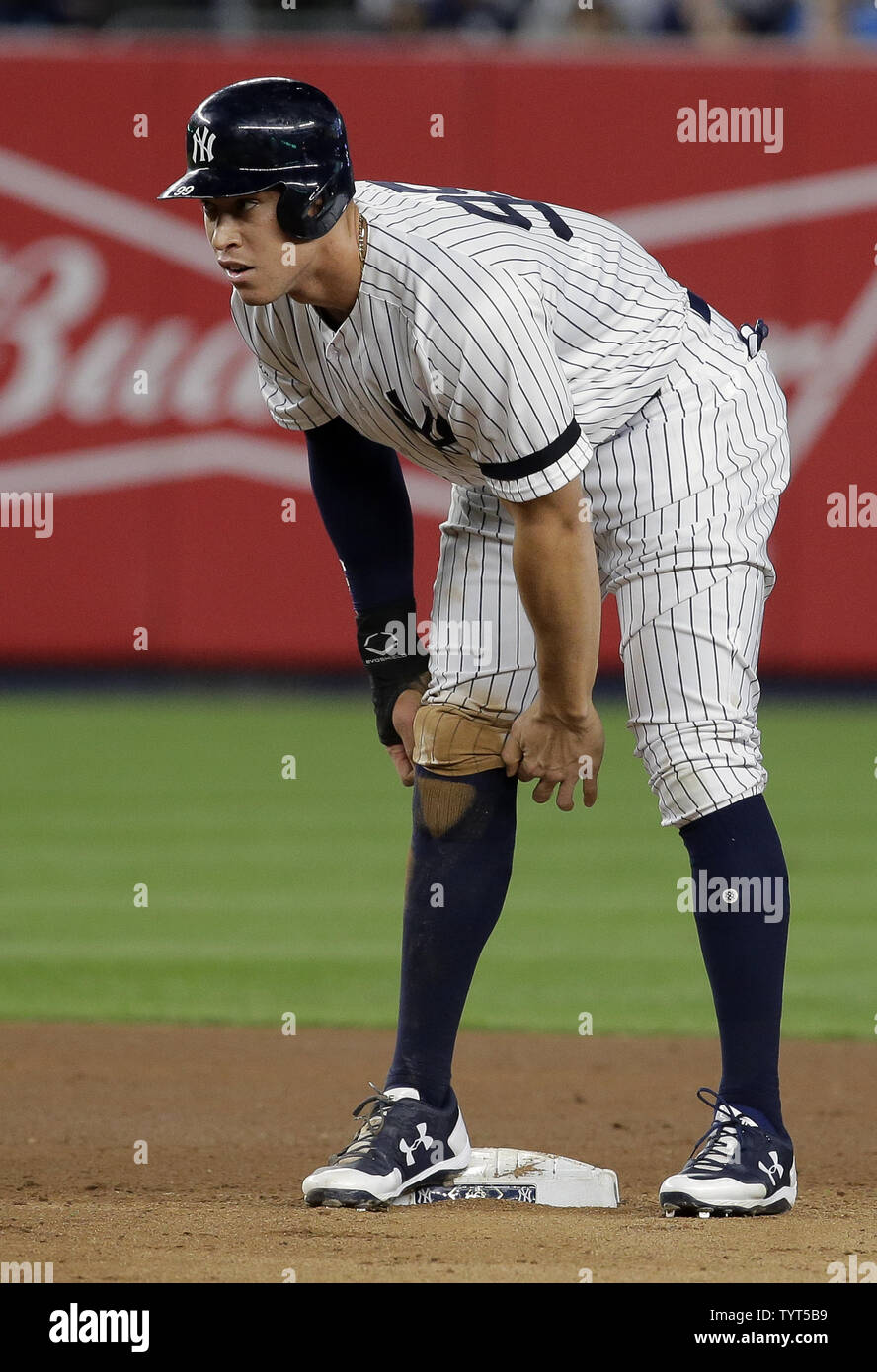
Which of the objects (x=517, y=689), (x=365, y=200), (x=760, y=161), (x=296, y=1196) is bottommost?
(x=296, y=1196)

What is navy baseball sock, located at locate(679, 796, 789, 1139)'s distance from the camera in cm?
327

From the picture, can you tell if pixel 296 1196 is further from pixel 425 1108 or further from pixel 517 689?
pixel 517 689

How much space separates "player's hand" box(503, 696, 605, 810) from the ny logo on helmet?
1007 millimetres

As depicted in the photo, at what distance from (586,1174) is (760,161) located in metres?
8.70

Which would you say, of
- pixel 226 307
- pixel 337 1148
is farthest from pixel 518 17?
pixel 337 1148

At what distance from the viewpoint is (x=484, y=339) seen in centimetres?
291

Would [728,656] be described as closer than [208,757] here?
Yes

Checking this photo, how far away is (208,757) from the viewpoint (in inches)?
381

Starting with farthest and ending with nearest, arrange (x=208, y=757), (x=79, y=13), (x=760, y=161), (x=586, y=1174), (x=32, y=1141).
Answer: (x=79, y=13) → (x=760, y=161) → (x=208, y=757) → (x=32, y=1141) → (x=586, y=1174)

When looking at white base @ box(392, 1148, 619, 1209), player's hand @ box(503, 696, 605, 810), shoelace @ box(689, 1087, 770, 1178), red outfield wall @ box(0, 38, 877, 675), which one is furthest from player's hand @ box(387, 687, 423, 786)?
red outfield wall @ box(0, 38, 877, 675)

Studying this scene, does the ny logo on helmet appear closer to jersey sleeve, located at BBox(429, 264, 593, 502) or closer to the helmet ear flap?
the helmet ear flap

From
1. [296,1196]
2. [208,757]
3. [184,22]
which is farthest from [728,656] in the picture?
[184,22]

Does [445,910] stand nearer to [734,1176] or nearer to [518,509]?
[734,1176]

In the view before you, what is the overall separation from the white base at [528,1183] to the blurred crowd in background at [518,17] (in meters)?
9.41
